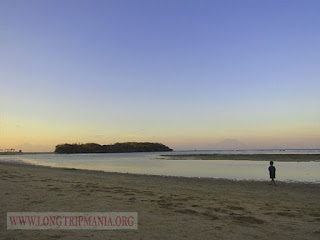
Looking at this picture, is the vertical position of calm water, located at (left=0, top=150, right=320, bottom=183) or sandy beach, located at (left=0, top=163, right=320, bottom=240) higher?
sandy beach, located at (left=0, top=163, right=320, bottom=240)

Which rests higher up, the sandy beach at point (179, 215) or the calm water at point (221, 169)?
the sandy beach at point (179, 215)

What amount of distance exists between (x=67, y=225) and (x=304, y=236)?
20.1ft

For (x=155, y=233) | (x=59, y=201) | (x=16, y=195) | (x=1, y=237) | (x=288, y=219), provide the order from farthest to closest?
(x=16, y=195), (x=59, y=201), (x=288, y=219), (x=155, y=233), (x=1, y=237)

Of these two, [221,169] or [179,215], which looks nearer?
[179,215]

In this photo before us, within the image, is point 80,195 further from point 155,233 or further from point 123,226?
point 155,233

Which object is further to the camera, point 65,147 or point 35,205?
point 65,147

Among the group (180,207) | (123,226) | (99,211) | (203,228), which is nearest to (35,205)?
(99,211)

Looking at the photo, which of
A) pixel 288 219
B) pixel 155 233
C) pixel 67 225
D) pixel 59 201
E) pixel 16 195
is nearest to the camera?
pixel 155 233

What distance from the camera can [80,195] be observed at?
39.6ft

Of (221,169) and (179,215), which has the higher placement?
(179,215)

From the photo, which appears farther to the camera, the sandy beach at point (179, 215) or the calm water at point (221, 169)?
the calm water at point (221, 169)

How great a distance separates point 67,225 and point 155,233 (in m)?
2.51

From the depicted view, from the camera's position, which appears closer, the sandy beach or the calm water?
the sandy beach

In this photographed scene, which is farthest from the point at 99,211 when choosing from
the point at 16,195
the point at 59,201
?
the point at 16,195
